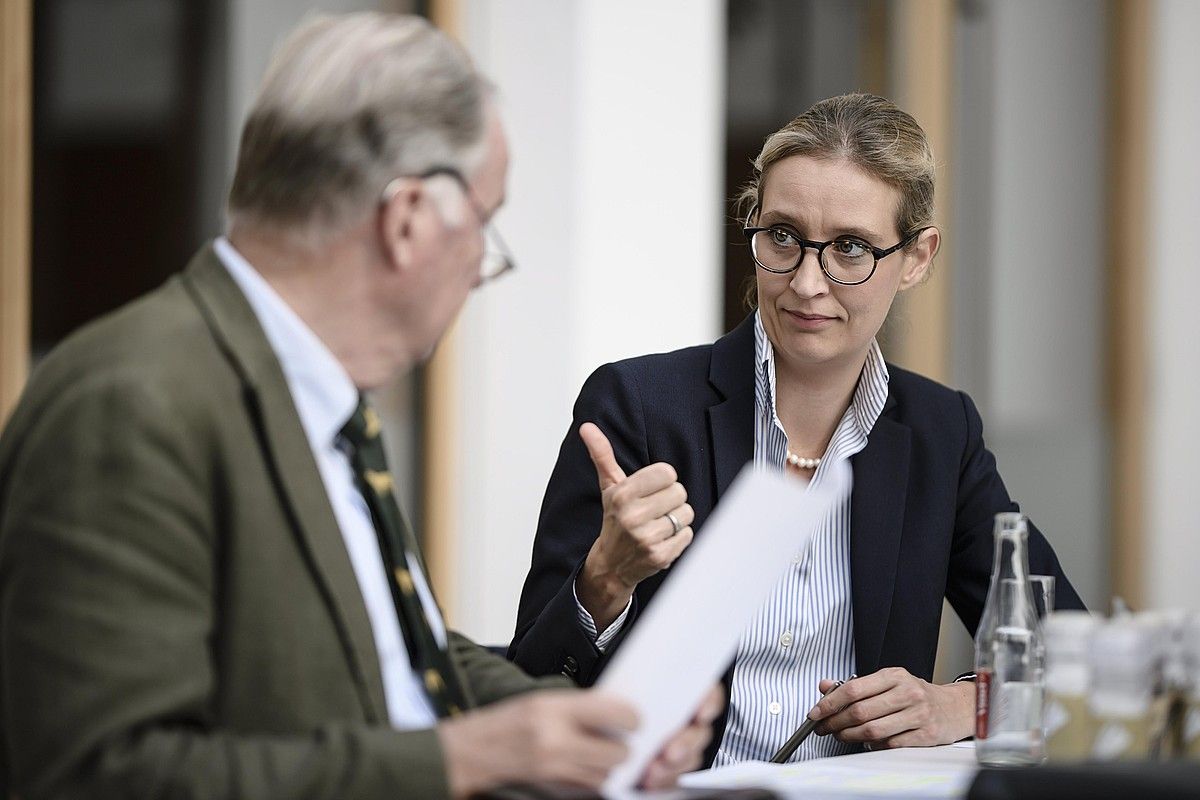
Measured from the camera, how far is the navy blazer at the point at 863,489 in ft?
6.99

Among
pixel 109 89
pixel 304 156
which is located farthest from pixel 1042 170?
pixel 304 156

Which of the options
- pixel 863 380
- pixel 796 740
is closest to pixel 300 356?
pixel 796 740

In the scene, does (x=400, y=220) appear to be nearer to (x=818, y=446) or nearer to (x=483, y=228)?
(x=483, y=228)

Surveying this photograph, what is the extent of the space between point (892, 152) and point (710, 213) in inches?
77.7

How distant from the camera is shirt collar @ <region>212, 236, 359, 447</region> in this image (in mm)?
1287

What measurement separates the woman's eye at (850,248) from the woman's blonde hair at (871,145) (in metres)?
0.09

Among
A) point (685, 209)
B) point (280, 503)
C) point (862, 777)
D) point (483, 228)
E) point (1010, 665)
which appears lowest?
point (862, 777)

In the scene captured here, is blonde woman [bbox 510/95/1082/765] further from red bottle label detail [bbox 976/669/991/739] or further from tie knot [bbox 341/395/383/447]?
tie knot [bbox 341/395/383/447]

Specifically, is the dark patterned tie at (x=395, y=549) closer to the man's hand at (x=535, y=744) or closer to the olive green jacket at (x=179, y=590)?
the olive green jacket at (x=179, y=590)

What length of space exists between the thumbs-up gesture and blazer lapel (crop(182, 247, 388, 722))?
515 millimetres

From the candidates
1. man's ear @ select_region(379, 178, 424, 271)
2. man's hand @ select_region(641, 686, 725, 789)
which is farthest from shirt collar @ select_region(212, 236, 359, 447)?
man's hand @ select_region(641, 686, 725, 789)

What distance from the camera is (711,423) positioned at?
2205 millimetres

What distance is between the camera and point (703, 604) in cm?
120

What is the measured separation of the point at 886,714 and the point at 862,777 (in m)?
0.35
